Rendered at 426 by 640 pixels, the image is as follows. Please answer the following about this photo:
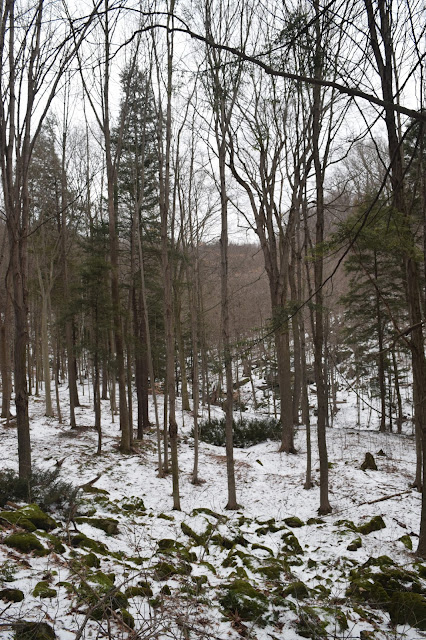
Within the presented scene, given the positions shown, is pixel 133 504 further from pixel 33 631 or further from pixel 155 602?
pixel 33 631

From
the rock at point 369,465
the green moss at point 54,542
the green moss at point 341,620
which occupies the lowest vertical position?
the rock at point 369,465

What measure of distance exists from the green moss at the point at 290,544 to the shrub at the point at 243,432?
7.84m

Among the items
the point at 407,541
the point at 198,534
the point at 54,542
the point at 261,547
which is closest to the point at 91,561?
the point at 54,542

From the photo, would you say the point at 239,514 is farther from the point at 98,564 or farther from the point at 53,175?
the point at 53,175

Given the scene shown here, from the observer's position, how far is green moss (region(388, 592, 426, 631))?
3.92 meters

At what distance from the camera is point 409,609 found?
398cm

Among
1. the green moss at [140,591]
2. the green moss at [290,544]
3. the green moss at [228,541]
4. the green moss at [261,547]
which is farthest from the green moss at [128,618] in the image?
the green moss at [290,544]

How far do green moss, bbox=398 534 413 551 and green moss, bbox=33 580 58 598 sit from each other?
4945 millimetres

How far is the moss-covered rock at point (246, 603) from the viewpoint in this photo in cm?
395

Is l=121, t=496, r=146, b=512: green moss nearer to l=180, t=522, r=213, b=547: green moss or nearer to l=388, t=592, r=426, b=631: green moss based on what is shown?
l=180, t=522, r=213, b=547: green moss

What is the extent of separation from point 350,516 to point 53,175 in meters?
16.1

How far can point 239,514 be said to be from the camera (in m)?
7.64

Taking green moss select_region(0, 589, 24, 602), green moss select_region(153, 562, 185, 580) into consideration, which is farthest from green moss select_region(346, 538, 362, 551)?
green moss select_region(0, 589, 24, 602)

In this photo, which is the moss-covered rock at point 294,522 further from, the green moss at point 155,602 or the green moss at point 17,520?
the green moss at point 17,520
